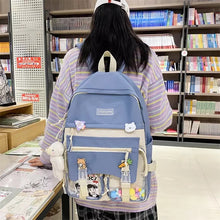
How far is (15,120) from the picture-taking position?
167 centimetres

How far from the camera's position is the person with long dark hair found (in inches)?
33.3

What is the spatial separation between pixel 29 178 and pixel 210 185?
2152 mm

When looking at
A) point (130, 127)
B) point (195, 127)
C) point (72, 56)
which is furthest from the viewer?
point (195, 127)

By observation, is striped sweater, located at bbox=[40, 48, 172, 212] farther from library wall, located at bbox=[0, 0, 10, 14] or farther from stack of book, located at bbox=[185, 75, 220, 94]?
library wall, located at bbox=[0, 0, 10, 14]

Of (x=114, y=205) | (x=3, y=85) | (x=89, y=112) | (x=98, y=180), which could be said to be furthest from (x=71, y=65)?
(x=3, y=85)

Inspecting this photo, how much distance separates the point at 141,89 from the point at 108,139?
230 mm

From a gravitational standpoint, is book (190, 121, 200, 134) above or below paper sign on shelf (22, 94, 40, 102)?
below

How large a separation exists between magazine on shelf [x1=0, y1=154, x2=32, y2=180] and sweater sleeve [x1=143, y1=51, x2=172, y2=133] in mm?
766

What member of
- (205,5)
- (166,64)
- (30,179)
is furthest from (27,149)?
(205,5)

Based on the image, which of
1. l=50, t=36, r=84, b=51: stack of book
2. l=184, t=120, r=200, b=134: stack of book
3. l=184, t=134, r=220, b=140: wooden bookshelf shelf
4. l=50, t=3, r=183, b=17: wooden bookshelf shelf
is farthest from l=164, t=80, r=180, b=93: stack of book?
l=50, t=36, r=84, b=51: stack of book

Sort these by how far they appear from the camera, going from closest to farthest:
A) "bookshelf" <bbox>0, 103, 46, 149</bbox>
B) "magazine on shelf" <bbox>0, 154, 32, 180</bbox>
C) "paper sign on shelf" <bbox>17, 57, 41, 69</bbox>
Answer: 1. "magazine on shelf" <bbox>0, 154, 32, 180</bbox>
2. "bookshelf" <bbox>0, 103, 46, 149</bbox>
3. "paper sign on shelf" <bbox>17, 57, 41, 69</bbox>

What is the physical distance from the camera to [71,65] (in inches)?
34.4

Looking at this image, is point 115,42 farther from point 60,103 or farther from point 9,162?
point 9,162

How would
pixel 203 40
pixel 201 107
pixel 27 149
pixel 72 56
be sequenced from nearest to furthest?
pixel 72 56, pixel 27 149, pixel 203 40, pixel 201 107
